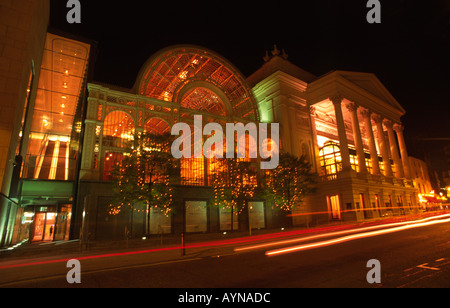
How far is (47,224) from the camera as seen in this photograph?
24.5 metres

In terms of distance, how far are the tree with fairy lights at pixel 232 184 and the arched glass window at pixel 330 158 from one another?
19209 millimetres

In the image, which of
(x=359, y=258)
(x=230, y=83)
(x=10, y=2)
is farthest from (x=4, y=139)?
(x=230, y=83)

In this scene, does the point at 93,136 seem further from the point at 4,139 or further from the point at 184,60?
the point at 184,60

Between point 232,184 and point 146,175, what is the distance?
9.07 meters

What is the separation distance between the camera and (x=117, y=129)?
88.1 ft

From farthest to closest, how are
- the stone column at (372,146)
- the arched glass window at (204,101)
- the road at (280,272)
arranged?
the stone column at (372,146) → the arched glass window at (204,101) → the road at (280,272)

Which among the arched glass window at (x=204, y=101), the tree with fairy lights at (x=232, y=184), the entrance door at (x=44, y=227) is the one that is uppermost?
the arched glass window at (x=204, y=101)

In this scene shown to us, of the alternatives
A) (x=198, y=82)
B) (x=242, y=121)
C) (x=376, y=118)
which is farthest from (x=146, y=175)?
(x=376, y=118)

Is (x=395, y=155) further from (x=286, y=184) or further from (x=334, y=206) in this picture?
(x=286, y=184)

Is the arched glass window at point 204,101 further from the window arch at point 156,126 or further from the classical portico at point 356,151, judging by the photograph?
the classical portico at point 356,151

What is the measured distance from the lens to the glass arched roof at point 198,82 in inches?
1166

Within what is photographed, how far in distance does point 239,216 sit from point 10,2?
27.2 meters

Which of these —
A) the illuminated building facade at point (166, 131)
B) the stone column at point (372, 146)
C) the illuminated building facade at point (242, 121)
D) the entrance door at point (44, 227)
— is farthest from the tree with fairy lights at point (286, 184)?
the entrance door at point (44, 227)

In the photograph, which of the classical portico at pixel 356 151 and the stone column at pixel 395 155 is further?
the stone column at pixel 395 155
